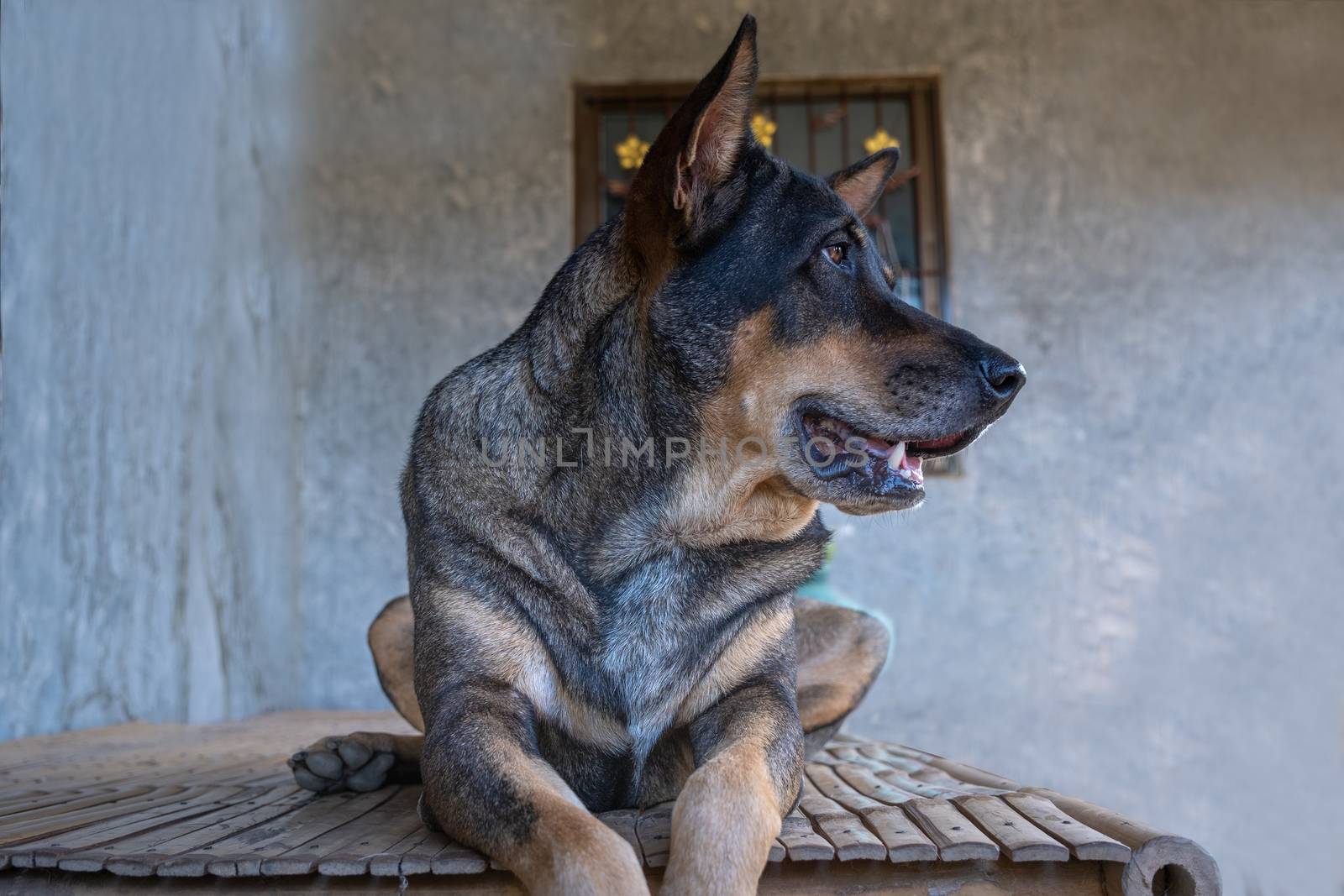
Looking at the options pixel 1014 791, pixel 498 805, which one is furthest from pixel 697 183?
pixel 1014 791

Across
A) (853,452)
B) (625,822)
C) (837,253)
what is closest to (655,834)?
(625,822)

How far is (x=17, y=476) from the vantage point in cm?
348

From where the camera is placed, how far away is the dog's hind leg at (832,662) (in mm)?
2768

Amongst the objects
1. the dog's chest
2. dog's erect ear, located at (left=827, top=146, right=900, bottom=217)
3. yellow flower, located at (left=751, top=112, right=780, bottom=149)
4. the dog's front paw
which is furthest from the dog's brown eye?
yellow flower, located at (left=751, top=112, right=780, bottom=149)

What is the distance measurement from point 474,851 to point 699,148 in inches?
50.6

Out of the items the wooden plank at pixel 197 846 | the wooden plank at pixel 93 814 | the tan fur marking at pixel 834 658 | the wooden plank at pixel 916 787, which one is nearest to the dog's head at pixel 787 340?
the wooden plank at pixel 916 787

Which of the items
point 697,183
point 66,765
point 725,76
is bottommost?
point 66,765

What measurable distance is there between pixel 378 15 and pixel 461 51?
55 centimetres

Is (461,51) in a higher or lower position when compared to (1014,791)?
higher

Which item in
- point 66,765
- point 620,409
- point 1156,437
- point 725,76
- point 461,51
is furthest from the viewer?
point 461,51

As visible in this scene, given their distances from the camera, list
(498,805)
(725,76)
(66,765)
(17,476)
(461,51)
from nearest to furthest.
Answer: (498,805), (725,76), (66,765), (17,476), (461,51)

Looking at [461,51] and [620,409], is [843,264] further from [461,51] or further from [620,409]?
[461,51]

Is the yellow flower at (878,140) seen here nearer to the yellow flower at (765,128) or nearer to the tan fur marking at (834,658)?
the yellow flower at (765,128)

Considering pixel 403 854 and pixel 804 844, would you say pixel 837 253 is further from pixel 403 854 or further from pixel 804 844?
pixel 403 854
